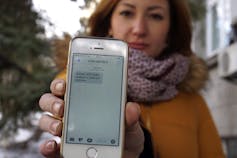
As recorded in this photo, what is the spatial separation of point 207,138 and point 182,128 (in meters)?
0.08

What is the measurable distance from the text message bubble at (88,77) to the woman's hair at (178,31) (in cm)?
41

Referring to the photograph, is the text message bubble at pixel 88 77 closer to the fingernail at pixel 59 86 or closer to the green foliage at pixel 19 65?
the fingernail at pixel 59 86

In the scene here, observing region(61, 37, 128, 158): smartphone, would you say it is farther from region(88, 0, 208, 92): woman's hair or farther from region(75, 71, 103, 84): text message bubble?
region(88, 0, 208, 92): woman's hair

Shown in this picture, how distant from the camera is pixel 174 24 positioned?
125cm

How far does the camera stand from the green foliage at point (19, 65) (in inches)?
131

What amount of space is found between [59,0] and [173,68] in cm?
41

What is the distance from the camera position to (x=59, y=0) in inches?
54.7

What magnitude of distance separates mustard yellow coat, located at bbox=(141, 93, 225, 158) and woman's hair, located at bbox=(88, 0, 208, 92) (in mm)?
45

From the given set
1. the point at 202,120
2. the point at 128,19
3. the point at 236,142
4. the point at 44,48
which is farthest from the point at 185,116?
the point at 236,142

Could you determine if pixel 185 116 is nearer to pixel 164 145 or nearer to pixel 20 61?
pixel 164 145

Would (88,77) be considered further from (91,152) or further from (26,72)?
(26,72)

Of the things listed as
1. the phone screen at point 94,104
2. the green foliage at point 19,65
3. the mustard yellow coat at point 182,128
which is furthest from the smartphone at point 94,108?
the green foliage at point 19,65

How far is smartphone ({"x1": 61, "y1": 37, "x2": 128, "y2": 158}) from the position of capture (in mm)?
778

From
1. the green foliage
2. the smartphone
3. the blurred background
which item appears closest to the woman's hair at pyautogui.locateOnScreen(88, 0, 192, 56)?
the smartphone
